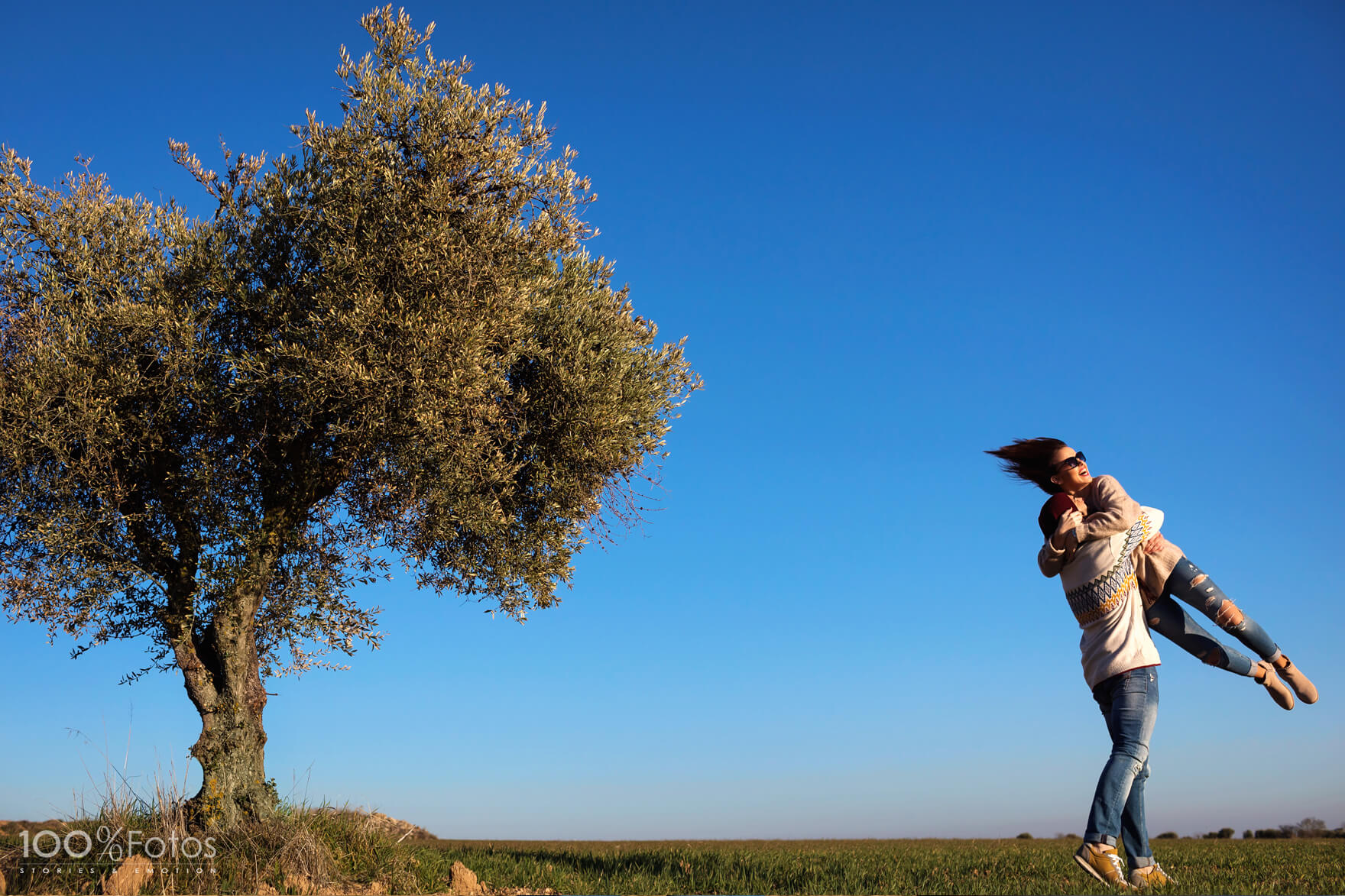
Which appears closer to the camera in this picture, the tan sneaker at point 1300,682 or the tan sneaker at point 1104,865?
the tan sneaker at point 1104,865

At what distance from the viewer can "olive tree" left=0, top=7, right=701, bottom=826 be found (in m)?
12.7

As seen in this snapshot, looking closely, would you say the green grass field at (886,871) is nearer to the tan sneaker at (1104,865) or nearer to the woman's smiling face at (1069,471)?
the tan sneaker at (1104,865)

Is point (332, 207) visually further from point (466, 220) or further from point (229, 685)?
point (229, 685)

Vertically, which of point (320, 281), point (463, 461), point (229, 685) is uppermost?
point (320, 281)

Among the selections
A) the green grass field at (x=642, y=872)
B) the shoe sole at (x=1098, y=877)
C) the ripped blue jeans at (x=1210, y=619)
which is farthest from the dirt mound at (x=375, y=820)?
the ripped blue jeans at (x=1210, y=619)

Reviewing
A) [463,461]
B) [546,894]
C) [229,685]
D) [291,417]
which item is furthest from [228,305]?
[546,894]

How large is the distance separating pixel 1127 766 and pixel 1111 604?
1.49m

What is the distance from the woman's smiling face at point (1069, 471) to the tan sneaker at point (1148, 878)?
3.67m

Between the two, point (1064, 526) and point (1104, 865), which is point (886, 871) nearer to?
point (1104, 865)

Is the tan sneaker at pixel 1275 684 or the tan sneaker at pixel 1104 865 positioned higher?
the tan sneaker at pixel 1275 684

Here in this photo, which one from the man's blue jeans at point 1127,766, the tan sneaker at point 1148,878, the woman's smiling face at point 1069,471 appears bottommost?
the tan sneaker at point 1148,878

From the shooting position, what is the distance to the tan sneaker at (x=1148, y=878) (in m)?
8.06

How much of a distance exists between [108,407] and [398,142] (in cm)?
600

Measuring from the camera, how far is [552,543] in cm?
1502
